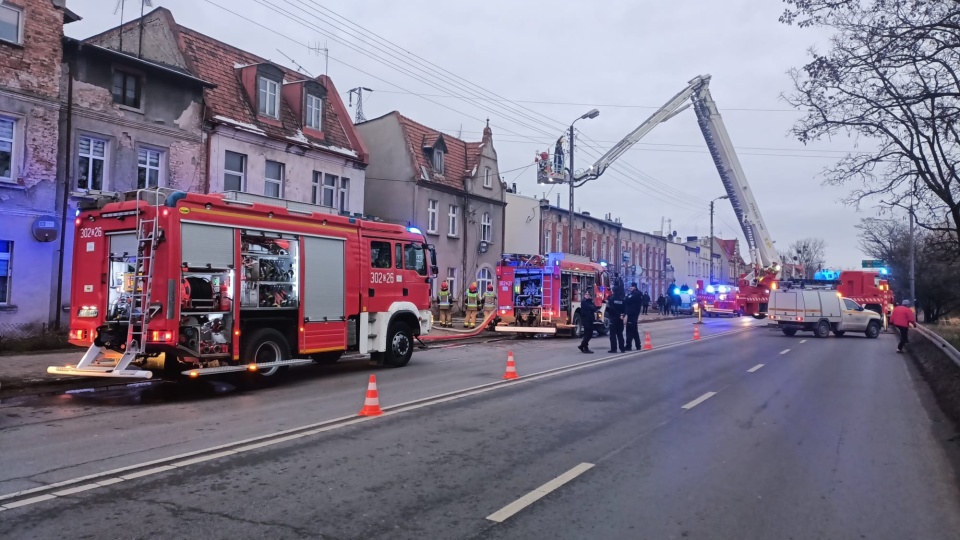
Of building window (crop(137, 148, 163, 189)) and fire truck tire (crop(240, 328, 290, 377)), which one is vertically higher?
building window (crop(137, 148, 163, 189))

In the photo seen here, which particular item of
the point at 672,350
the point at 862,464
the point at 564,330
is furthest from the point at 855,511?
the point at 564,330

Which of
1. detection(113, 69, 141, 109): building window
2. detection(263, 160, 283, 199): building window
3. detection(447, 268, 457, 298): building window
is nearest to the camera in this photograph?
detection(113, 69, 141, 109): building window

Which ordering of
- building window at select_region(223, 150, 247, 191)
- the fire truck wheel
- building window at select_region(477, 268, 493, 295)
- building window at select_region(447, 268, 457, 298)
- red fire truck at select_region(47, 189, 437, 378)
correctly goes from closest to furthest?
red fire truck at select_region(47, 189, 437, 378), the fire truck wheel, building window at select_region(223, 150, 247, 191), building window at select_region(447, 268, 457, 298), building window at select_region(477, 268, 493, 295)

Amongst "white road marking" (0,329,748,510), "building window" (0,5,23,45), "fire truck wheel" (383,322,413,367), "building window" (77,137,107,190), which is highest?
"building window" (0,5,23,45)

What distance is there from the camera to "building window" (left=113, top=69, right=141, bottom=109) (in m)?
18.2

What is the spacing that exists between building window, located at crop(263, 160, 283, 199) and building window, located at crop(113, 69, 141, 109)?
4.95 m

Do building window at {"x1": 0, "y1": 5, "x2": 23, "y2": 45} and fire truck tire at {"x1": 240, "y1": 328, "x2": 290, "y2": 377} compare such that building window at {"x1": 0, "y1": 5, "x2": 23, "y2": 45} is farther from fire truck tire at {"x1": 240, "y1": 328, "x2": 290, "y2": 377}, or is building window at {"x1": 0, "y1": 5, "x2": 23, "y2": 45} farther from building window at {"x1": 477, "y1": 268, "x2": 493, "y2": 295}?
building window at {"x1": 477, "y1": 268, "x2": 493, "y2": 295}

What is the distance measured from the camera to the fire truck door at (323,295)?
1248 cm

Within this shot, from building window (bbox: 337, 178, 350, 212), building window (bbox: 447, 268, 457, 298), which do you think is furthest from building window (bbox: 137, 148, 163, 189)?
building window (bbox: 447, 268, 457, 298)

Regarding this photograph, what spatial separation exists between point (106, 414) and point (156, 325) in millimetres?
1516

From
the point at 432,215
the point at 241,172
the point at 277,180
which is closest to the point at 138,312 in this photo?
the point at 241,172

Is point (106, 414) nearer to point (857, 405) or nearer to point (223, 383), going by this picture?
point (223, 383)

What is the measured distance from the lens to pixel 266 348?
11.8 metres

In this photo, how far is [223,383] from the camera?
40.2 feet
